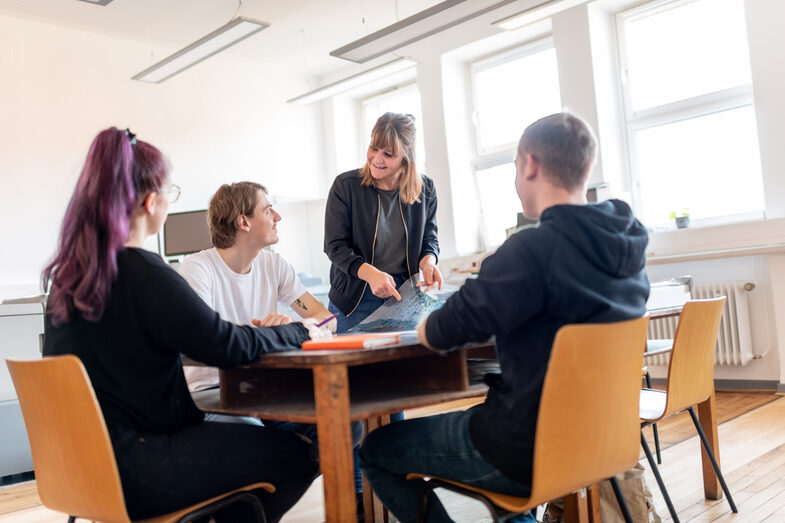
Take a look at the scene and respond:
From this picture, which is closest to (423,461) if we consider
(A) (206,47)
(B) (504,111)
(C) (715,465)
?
(C) (715,465)

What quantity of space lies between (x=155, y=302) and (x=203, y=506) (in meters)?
0.38

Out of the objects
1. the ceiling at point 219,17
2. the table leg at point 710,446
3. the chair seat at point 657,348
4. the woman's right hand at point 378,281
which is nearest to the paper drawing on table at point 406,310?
the woman's right hand at point 378,281

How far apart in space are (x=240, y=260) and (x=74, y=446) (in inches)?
36.8

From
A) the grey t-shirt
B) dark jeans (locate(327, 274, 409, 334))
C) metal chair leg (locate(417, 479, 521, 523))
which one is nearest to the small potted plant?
the grey t-shirt

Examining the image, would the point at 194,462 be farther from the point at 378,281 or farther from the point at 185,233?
the point at 185,233

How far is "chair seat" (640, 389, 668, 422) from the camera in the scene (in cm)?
193

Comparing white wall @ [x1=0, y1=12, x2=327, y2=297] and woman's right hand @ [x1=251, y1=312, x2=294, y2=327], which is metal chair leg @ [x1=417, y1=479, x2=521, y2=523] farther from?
white wall @ [x1=0, y1=12, x2=327, y2=297]

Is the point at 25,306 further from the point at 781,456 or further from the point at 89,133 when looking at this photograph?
the point at 781,456

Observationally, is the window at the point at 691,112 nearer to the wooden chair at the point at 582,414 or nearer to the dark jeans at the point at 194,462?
the wooden chair at the point at 582,414

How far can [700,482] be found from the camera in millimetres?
2518

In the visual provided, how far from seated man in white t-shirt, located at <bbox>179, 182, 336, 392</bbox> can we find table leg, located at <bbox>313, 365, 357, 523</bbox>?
79 cm

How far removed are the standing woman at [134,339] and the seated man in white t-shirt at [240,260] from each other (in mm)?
673

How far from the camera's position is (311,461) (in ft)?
4.80

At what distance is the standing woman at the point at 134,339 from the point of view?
1246 mm
